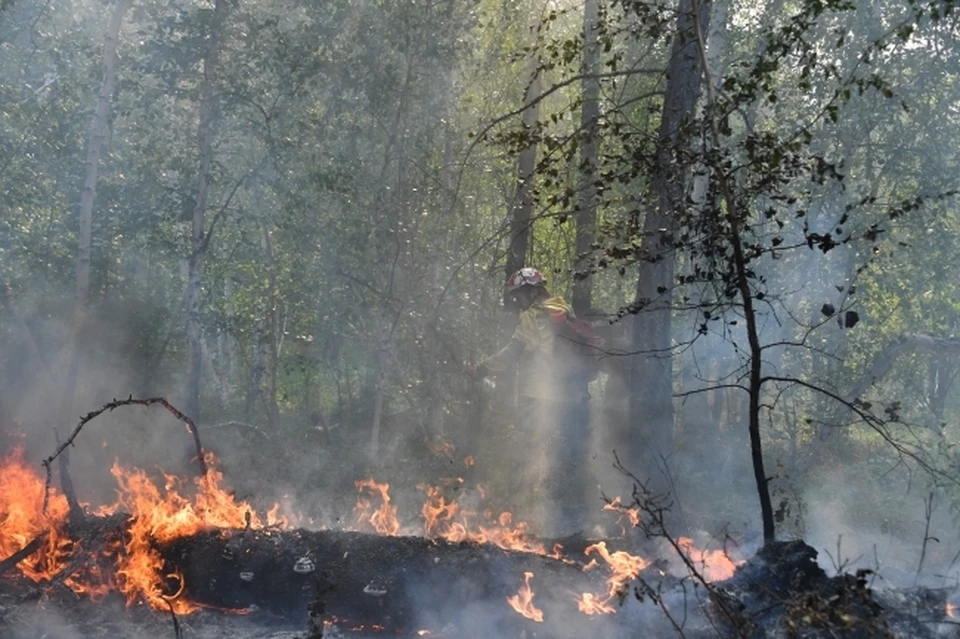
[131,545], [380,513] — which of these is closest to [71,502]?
[131,545]

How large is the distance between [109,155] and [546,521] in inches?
431

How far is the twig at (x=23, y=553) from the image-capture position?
7.17 m

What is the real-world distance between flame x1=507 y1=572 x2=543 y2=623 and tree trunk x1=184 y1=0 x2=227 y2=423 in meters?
8.88

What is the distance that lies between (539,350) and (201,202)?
662cm

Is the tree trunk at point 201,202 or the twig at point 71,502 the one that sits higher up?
the tree trunk at point 201,202

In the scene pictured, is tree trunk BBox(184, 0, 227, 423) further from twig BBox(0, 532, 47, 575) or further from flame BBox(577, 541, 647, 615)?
flame BBox(577, 541, 647, 615)

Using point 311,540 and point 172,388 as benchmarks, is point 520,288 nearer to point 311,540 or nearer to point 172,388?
point 311,540

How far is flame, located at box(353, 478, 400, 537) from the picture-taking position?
8875mm

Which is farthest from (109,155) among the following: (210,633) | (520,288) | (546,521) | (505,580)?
(505,580)

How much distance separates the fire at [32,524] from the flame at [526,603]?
411 cm

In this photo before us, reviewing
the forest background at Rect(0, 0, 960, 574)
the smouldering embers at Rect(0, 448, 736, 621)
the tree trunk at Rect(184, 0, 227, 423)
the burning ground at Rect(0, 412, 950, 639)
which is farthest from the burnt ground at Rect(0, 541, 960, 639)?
the tree trunk at Rect(184, 0, 227, 423)

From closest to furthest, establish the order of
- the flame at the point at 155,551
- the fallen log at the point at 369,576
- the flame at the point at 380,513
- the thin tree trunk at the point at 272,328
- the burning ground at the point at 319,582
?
the burning ground at the point at 319,582
the fallen log at the point at 369,576
the flame at the point at 155,551
the flame at the point at 380,513
the thin tree trunk at the point at 272,328

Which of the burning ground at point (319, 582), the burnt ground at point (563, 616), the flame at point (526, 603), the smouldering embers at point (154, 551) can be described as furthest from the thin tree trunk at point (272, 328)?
the flame at point (526, 603)

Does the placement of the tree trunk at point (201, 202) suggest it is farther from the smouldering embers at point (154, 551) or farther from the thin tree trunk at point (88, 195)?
the smouldering embers at point (154, 551)
